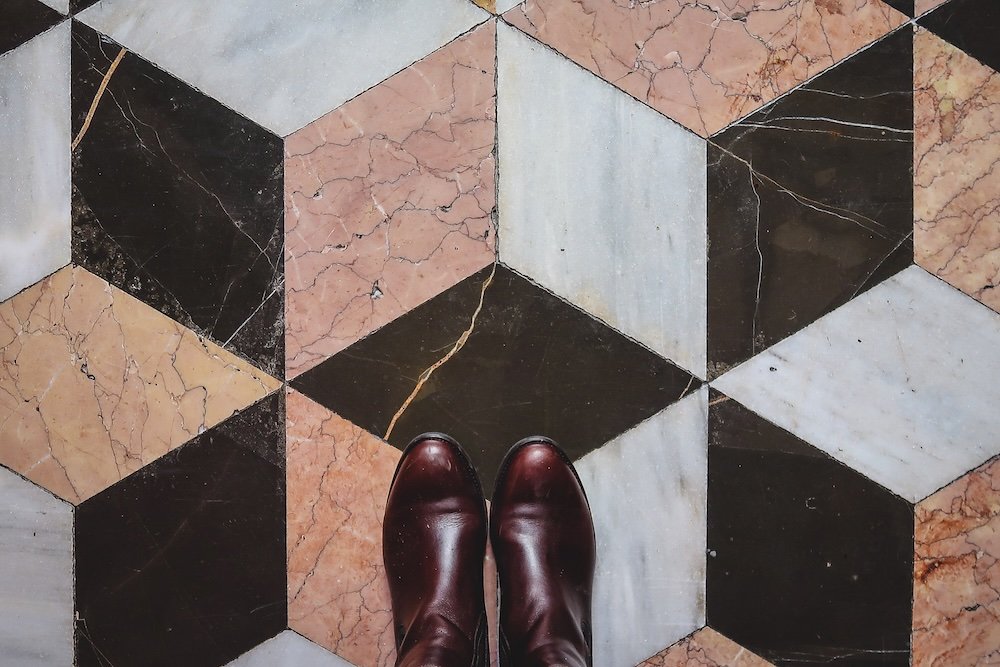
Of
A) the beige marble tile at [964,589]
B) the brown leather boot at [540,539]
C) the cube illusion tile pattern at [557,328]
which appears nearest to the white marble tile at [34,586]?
the cube illusion tile pattern at [557,328]

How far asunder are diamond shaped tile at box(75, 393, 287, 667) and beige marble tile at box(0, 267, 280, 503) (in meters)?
0.03

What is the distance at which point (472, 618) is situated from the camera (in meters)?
0.98

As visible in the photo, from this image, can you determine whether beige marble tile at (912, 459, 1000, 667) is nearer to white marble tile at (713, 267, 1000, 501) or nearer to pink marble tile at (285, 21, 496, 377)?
white marble tile at (713, 267, 1000, 501)

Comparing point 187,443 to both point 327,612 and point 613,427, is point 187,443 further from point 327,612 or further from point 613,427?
point 613,427

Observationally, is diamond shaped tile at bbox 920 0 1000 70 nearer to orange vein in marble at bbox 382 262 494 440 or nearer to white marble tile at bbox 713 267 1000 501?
white marble tile at bbox 713 267 1000 501

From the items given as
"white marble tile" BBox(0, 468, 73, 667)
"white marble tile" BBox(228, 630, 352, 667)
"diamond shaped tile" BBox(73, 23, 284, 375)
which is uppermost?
"diamond shaped tile" BBox(73, 23, 284, 375)

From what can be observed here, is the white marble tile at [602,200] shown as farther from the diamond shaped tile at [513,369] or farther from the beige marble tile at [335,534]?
the beige marble tile at [335,534]

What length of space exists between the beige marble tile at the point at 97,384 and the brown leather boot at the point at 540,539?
0.39m

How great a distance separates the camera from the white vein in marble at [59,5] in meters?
1.04

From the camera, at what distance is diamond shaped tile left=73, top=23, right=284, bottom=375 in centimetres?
102

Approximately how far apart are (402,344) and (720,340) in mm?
469

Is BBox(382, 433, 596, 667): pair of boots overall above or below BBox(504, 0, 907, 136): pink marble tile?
below

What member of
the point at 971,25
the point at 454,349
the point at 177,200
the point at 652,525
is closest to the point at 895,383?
the point at 652,525

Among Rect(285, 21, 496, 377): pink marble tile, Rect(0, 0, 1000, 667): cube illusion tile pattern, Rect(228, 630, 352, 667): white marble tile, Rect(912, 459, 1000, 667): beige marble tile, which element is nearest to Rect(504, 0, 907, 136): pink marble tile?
Rect(0, 0, 1000, 667): cube illusion tile pattern
